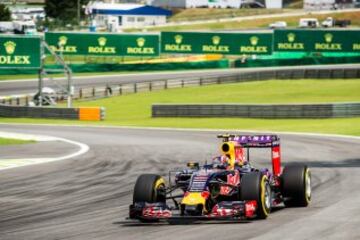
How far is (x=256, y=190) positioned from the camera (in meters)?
14.9

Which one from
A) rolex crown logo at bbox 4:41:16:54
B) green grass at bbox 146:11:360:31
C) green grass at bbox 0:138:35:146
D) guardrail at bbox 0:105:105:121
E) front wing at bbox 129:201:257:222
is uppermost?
green grass at bbox 146:11:360:31

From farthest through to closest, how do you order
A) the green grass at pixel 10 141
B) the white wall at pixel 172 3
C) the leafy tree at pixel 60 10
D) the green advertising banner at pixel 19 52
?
the white wall at pixel 172 3
the leafy tree at pixel 60 10
the green advertising banner at pixel 19 52
the green grass at pixel 10 141

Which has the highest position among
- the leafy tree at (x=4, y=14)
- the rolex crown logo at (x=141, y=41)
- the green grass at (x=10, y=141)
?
the leafy tree at (x=4, y=14)

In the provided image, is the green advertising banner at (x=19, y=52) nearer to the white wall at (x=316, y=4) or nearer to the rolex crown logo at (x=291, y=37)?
the rolex crown logo at (x=291, y=37)

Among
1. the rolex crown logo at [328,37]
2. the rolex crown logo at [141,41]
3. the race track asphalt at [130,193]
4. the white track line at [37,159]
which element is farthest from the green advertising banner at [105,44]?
the race track asphalt at [130,193]

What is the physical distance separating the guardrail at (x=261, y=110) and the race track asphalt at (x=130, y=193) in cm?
838

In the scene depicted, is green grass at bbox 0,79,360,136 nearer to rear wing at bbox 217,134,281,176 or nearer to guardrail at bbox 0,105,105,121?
guardrail at bbox 0,105,105,121

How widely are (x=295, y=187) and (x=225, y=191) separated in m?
1.72

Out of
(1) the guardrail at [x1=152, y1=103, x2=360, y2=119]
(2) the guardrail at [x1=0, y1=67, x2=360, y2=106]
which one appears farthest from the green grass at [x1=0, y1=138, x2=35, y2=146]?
(2) the guardrail at [x1=0, y1=67, x2=360, y2=106]

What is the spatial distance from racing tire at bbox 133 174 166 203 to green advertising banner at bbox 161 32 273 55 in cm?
7076

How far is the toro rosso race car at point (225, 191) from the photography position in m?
14.8

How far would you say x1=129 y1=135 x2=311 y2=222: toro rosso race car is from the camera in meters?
14.8

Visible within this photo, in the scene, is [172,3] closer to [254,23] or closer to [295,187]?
[254,23]

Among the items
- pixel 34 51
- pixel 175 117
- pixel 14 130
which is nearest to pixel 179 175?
pixel 14 130
